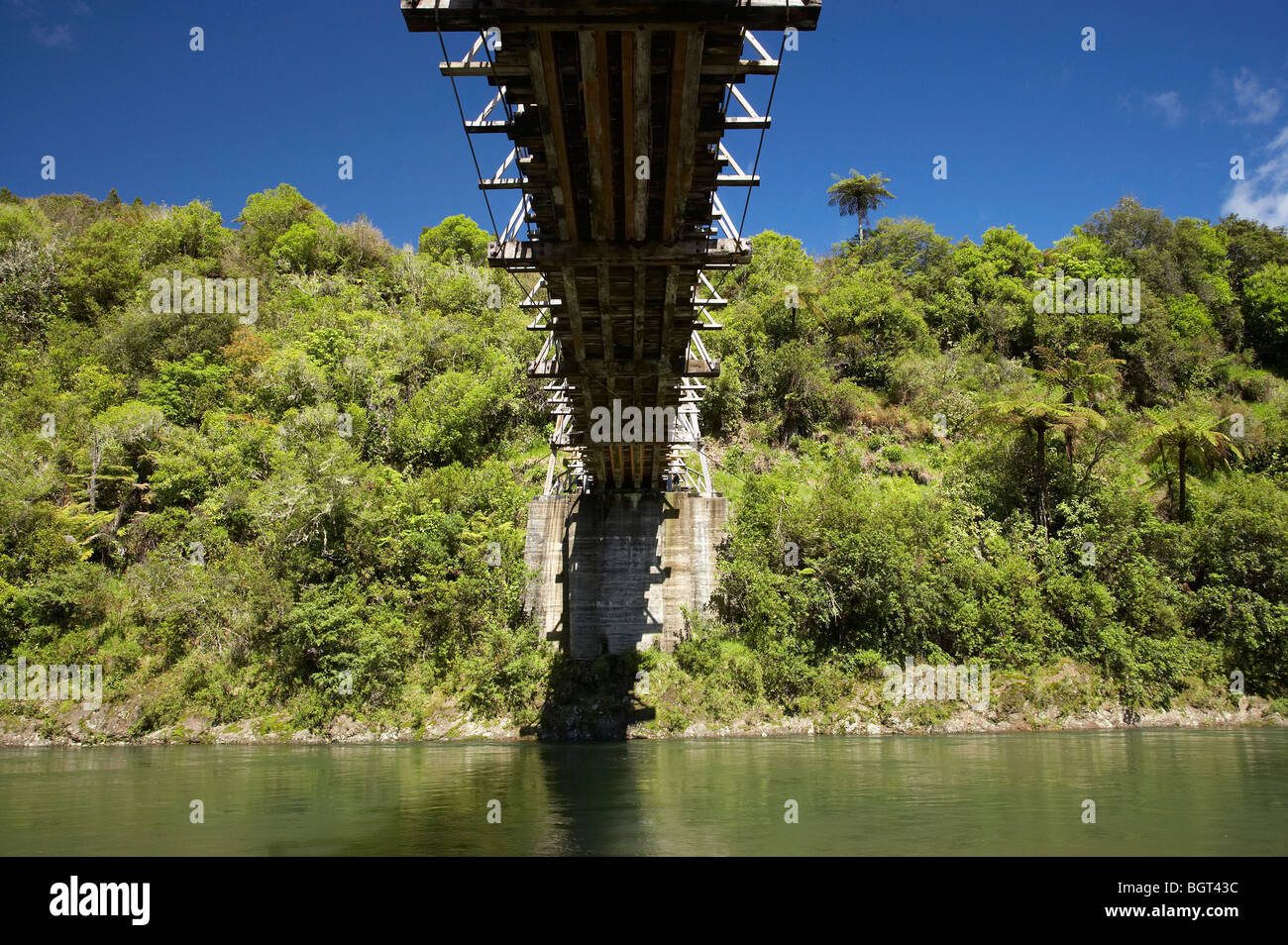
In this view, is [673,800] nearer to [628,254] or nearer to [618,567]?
[628,254]

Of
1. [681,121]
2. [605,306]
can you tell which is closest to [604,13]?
[681,121]

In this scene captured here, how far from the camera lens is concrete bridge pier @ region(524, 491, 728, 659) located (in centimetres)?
2997

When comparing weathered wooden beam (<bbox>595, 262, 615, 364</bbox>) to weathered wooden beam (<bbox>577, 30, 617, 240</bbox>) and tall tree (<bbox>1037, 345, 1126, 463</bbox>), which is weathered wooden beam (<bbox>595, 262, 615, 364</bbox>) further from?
tall tree (<bbox>1037, 345, 1126, 463</bbox>)

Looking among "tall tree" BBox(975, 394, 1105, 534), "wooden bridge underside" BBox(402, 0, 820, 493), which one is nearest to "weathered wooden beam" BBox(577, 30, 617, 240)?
"wooden bridge underside" BBox(402, 0, 820, 493)

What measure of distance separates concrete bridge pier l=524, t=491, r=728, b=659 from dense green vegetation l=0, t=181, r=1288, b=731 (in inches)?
48.7

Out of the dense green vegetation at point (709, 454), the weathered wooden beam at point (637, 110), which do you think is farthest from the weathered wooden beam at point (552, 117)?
the dense green vegetation at point (709, 454)

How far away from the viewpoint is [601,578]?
30.1 meters

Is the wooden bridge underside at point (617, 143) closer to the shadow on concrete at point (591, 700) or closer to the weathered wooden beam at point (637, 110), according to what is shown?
the weathered wooden beam at point (637, 110)

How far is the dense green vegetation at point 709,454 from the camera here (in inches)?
1174

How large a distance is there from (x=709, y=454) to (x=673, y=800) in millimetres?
30629

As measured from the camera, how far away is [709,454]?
144 ft

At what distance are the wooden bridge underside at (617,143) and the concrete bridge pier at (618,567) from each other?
47.1 ft
